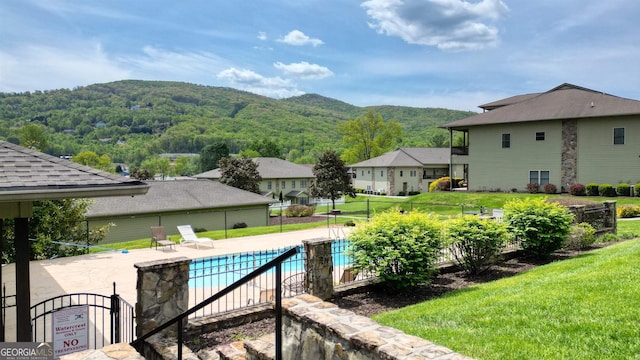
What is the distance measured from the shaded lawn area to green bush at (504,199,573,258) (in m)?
3.16

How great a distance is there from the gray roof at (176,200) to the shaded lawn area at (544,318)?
2122 cm

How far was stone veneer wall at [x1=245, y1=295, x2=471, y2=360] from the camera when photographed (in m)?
2.71

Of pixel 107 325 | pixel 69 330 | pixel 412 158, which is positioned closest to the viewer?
pixel 69 330

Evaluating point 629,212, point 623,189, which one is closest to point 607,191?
point 623,189

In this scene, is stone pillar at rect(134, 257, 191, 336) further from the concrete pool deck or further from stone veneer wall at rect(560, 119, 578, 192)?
stone veneer wall at rect(560, 119, 578, 192)

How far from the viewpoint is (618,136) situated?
2783 centimetres

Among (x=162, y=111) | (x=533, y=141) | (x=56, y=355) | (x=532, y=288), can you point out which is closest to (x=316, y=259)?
(x=532, y=288)

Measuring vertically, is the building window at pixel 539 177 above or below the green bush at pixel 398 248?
above

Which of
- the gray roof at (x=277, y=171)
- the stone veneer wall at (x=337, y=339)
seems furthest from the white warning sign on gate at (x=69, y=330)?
the gray roof at (x=277, y=171)

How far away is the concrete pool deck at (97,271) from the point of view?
961cm

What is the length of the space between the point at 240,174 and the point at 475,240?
33.8 metres

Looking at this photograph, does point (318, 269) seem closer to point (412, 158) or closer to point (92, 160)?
point (412, 158)

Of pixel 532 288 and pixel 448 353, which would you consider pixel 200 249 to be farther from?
pixel 448 353

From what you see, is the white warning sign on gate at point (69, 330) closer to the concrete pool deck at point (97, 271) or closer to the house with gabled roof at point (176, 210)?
the concrete pool deck at point (97, 271)
